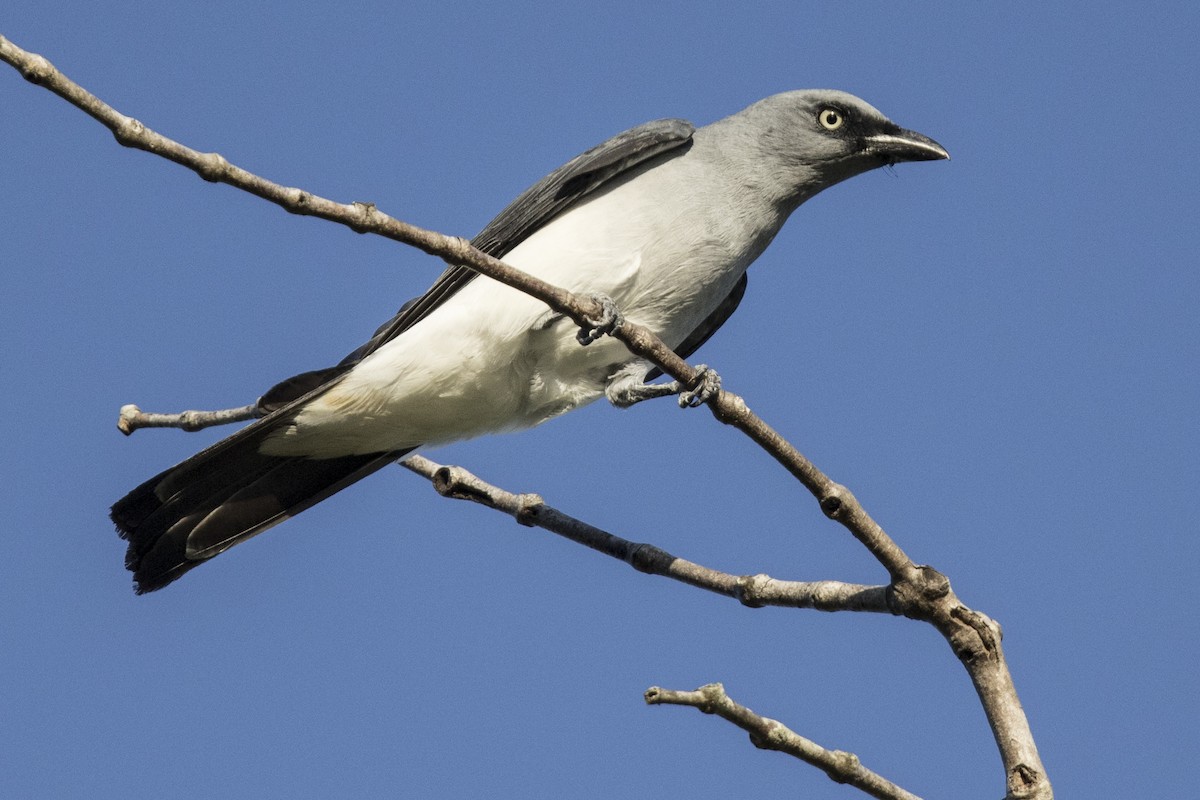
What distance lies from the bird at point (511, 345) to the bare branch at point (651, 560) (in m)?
0.42

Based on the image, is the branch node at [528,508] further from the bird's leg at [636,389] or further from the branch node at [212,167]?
the branch node at [212,167]

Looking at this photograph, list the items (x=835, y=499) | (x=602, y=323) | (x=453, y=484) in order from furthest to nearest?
(x=453, y=484) → (x=602, y=323) → (x=835, y=499)

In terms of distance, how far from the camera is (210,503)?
611cm

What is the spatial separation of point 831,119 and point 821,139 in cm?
19

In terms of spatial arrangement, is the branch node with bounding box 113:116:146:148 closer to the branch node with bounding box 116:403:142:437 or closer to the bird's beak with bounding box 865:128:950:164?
the branch node with bounding box 116:403:142:437

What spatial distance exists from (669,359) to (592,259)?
148 centimetres

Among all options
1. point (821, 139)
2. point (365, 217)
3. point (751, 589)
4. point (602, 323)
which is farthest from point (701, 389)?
point (821, 139)

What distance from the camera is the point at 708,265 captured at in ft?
19.9

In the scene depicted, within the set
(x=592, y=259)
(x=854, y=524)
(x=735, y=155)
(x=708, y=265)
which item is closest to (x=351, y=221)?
(x=854, y=524)

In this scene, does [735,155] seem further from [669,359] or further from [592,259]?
[669,359]

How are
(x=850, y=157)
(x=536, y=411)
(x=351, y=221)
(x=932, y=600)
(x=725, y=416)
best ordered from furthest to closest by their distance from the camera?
(x=850, y=157) → (x=536, y=411) → (x=725, y=416) → (x=932, y=600) → (x=351, y=221)

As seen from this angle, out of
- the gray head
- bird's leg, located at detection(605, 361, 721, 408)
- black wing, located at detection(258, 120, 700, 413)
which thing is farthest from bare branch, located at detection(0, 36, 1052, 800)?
the gray head

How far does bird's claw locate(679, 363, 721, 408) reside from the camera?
471 cm

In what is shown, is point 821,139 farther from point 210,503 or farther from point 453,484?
point 210,503
